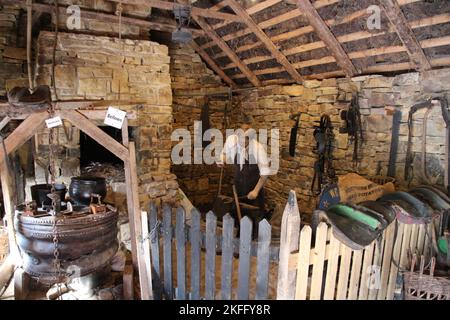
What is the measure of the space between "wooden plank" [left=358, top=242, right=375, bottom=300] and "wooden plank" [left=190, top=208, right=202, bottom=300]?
56.7 inches

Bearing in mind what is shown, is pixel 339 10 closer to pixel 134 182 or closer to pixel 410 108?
pixel 410 108

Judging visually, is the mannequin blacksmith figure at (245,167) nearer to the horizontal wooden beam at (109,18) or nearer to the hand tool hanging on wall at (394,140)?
the hand tool hanging on wall at (394,140)

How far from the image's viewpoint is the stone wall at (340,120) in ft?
12.7

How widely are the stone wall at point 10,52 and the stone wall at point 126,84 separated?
917 mm

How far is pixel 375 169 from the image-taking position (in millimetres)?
4547

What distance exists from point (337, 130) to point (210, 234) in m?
3.38

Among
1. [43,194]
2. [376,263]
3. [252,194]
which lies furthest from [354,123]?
[43,194]

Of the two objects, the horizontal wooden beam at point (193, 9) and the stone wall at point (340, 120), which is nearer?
the stone wall at point (340, 120)

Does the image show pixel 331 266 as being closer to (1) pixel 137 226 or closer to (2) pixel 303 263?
(2) pixel 303 263

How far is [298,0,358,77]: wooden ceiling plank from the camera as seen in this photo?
4035mm

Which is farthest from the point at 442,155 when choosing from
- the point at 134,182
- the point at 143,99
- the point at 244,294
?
the point at 143,99

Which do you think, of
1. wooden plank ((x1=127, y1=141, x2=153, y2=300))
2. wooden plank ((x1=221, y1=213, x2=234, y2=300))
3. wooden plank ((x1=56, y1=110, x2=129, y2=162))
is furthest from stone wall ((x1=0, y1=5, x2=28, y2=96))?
wooden plank ((x1=221, y1=213, x2=234, y2=300))

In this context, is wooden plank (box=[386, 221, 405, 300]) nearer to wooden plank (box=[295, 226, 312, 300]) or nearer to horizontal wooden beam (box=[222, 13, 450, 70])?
wooden plank (box=[295, 226, 312, 300])

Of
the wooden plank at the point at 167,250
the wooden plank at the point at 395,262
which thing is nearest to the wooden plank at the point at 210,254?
the wooden plank at the point at 167,250
